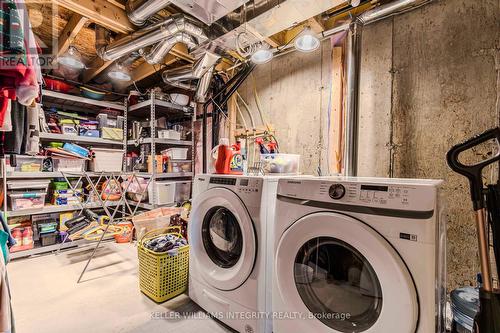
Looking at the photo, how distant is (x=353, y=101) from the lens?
1859mm

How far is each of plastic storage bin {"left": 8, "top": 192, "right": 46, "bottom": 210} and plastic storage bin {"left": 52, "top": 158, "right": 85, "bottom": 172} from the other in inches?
14.6

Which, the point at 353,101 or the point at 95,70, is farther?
the point at 95,70

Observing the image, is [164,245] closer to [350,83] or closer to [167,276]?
[167,276]

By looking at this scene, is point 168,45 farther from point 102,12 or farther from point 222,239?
point 222,239

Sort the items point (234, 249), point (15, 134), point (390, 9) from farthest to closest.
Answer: point (390, 9), point (234, 249), point (15, 134)

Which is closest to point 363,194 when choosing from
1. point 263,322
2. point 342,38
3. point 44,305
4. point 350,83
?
point 263,322

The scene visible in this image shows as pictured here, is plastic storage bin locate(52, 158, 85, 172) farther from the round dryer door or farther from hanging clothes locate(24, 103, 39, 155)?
the round dryer door

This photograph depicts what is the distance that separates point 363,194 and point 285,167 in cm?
105

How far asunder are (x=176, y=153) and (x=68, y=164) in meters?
1.35

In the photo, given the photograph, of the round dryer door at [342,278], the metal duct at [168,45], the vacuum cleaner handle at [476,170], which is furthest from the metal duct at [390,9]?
the round dryer door at [342,278]

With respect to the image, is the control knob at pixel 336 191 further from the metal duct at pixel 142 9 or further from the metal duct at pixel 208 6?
the metal duct at pixel 142 9

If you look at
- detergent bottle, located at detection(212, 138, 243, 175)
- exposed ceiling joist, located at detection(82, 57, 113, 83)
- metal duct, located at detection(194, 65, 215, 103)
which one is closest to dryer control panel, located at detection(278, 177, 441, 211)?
detergent bottle, located at detection(212, 138, 243, 175)

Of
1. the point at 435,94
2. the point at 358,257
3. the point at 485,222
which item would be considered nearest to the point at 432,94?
the point at 435,94

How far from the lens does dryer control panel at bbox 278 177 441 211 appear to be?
0.83 meters
